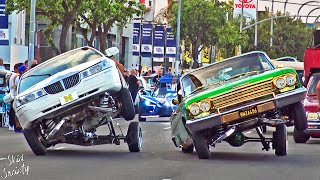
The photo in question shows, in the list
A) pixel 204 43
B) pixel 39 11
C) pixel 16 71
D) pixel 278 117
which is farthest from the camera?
pixel 204 43

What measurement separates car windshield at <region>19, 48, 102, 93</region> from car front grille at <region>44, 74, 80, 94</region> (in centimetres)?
86

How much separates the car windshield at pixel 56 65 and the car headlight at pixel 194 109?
250cm

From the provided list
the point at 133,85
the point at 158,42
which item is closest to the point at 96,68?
the point at 133,85

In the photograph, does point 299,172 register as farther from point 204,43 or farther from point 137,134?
point 204,43

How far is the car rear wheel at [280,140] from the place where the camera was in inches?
708

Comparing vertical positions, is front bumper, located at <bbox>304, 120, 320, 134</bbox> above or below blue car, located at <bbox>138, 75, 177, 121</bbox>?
above

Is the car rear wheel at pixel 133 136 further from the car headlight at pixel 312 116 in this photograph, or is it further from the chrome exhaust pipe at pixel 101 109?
the car headlight at pixel 312 116

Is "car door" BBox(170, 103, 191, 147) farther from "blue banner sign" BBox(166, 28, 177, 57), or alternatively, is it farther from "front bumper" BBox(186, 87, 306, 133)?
"blue banner sign" BBox(166, 28, 177, 57)

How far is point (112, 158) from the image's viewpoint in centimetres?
1788

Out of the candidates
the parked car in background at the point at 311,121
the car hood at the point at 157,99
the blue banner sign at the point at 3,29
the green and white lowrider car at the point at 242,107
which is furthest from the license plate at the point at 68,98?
the car hood at the point at 157,99

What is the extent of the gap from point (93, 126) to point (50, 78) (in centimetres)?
124

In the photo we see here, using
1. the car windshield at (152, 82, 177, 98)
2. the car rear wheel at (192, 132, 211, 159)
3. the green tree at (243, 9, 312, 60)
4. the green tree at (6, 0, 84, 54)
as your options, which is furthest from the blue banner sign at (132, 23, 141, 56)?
the green tree at (243, 9, 312, 60)

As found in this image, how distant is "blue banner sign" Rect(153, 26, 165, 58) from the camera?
6422 cm

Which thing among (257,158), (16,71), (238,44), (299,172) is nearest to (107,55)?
(257,158)
